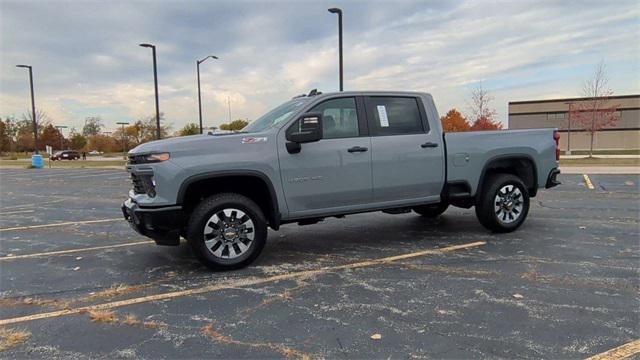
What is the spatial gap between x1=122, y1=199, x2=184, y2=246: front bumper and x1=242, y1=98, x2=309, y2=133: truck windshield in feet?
4.45

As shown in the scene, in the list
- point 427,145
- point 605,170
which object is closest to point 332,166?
point 427,145

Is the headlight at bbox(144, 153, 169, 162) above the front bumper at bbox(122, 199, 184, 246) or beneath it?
above

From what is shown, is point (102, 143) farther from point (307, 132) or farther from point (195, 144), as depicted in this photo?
point (307, 132)

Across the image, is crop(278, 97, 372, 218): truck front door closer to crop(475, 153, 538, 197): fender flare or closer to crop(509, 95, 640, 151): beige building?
crop(475, 153, 538, 197): fender flare

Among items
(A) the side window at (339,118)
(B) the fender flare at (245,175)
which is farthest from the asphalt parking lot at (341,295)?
(A) the side window at (339,118)

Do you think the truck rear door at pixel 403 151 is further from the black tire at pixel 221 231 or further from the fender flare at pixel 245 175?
the black tire at pixel 221 231

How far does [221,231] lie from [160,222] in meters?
0.63

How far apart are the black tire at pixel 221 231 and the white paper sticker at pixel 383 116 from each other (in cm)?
188

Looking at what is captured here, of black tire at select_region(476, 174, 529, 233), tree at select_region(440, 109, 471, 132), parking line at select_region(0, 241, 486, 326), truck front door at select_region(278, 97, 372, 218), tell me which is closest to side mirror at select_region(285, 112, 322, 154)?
truck front door at select_region(278, 97, 372, 218)

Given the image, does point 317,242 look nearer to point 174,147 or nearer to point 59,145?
point 174,147

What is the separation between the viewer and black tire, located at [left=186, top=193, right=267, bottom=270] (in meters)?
4.89

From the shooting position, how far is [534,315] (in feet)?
12.3

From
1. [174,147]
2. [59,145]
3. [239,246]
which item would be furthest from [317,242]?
[59,145]

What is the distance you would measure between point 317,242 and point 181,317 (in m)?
2.87
